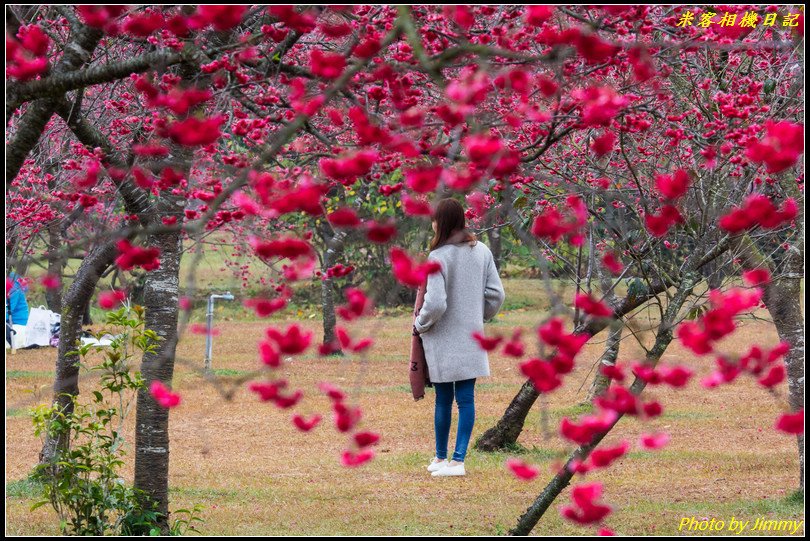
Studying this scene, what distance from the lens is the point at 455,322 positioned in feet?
19.8

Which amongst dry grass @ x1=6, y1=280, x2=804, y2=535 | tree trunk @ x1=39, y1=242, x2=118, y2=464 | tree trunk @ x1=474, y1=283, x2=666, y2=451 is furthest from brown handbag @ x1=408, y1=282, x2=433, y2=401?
tree trunk @ x1=39, y1=242, x2=118, y2=464

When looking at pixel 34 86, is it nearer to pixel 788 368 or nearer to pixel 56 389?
pixel 56 389

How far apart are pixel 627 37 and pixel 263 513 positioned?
3237 mm

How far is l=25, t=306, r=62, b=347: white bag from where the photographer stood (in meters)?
15.0

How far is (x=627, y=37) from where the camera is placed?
4766 millimetres

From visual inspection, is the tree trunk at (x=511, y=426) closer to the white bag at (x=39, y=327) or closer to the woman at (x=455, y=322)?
the woman at (x=455, y=322)

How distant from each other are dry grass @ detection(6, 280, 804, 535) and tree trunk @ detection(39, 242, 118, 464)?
1.16 ft

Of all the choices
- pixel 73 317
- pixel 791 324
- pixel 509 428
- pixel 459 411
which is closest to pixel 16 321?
pixel 73 317

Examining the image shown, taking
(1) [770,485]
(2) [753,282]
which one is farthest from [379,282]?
(2) [753,282]

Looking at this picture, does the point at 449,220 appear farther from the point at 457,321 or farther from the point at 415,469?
the point at 415,469

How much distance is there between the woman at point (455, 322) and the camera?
5.90 metres

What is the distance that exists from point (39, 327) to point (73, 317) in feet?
33.3

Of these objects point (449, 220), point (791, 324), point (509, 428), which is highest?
point (449, 220)

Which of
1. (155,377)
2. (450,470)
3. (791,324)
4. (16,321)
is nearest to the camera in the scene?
(155,377)
